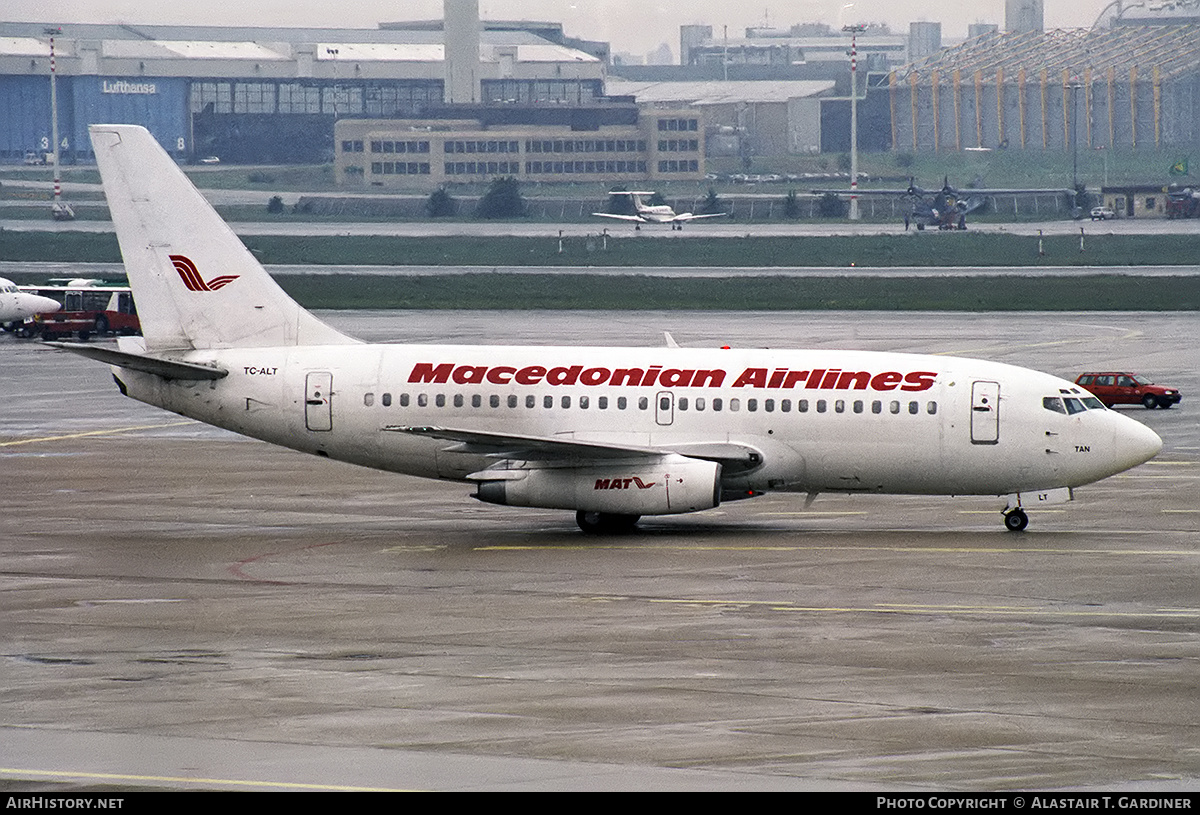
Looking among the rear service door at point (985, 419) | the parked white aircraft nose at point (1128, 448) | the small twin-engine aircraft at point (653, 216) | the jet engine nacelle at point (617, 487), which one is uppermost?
the small twin-engine aircraft at point (653, 216)

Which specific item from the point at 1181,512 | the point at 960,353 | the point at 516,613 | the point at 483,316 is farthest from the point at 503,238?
A: the point at 516,613

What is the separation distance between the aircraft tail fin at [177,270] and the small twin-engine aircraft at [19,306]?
5317cm

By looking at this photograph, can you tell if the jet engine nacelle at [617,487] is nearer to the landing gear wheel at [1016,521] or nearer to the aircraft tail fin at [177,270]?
the aircraft tail fin at [177,270]

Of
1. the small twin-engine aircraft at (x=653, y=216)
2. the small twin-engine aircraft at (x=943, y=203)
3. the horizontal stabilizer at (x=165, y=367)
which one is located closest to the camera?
the horizontal stabilizer at (x=165, y=367)

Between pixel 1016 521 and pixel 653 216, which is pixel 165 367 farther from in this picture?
pixel 653 216

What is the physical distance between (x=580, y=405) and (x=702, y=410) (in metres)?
2.78

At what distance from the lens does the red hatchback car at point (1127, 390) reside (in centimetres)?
6350

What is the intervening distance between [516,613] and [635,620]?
2176 mm

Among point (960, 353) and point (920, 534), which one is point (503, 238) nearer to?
point (960, 353)

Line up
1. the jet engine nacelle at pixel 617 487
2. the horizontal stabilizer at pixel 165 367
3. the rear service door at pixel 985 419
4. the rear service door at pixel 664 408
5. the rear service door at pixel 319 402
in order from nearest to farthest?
the jet engine nacelle at pixel 617 487
the rear service door at pixel 985 419
the rear service door at pixel 664 408
the horizontal stabilizer at pixel 165 367
the rear service door at pixel 319 402

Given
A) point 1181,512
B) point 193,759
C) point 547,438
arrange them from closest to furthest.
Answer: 1. point 193,759
2. point 547,438
3. point 1181,512

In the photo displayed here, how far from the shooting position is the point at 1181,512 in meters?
42.9

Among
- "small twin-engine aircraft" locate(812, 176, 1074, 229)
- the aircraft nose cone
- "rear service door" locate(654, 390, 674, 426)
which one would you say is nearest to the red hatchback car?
the aircraft nose cone

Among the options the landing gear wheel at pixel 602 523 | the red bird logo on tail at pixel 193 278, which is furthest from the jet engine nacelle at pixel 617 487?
the red bird logo on tail at pixel 193 278
